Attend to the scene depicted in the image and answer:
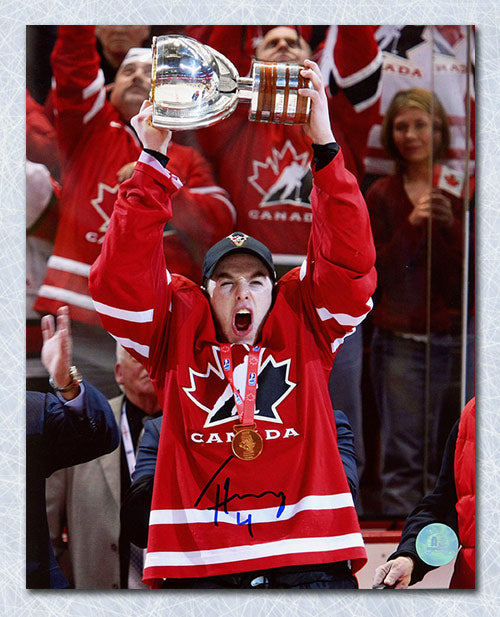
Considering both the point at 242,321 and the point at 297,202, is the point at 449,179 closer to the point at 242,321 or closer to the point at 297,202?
the point at 297,202

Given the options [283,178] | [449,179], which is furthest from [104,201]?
[449,179]

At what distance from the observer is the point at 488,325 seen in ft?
7.35

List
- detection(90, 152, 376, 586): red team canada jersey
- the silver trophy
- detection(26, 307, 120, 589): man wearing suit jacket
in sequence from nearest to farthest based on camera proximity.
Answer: the silver trophy → detection(90, 152, 376, 586): red team canada jersey → detection(26, 307, 120, 589): man wearing suit jacket

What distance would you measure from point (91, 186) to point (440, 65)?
3.26 ft

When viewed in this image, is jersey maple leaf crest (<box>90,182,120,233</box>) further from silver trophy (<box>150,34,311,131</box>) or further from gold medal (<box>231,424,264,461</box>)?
gold medal (<box>231,424,264,461</box>)

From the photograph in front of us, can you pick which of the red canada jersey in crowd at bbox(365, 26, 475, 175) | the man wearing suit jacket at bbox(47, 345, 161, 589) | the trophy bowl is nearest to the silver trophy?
the trophy bowl

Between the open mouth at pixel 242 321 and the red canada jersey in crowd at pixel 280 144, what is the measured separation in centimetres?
22

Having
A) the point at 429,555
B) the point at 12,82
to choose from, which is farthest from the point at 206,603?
the point at 12,82

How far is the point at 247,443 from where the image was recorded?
6.71 feet

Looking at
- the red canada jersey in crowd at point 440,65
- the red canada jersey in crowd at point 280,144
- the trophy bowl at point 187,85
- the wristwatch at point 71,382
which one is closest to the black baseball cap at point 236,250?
the red canada jersey in crowd at point 280,144

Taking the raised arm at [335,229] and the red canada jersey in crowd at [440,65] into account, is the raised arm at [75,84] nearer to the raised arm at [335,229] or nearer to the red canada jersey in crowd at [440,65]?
the raised arm at [335,229]

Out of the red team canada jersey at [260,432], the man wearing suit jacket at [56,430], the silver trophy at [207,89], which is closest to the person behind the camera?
the silver trophy at [207,89]

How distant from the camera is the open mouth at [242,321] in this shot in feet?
6.79

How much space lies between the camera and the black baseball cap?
6.84 ft
